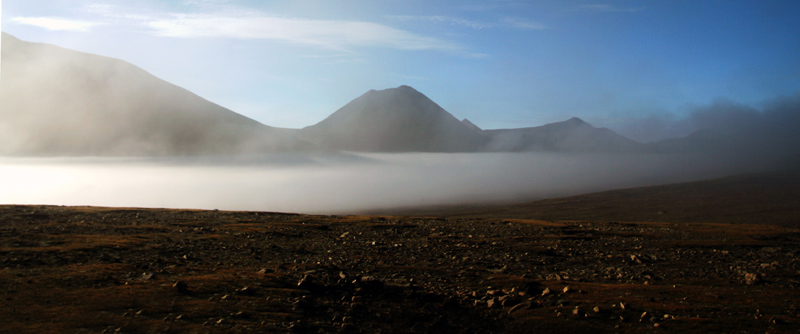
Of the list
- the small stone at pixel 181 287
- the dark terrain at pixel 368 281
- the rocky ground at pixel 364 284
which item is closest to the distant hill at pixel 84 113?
the dark terrain at pixel 368 281

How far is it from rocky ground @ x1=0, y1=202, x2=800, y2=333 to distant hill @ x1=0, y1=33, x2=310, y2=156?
530 ft

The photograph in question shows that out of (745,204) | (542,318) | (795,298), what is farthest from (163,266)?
(745,204)

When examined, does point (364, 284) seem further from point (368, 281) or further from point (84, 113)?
point (84, 113)

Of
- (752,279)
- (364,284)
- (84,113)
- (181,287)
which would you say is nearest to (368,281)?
(364,284)

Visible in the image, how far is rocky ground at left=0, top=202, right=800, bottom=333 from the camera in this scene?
38.7 ft

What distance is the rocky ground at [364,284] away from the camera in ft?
38.7

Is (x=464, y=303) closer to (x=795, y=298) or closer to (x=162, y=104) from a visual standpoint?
(x=795, y=298)

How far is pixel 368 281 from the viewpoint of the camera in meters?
14.9

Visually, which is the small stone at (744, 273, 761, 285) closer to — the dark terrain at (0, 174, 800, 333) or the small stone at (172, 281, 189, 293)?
the dark terrain at (0, 174, 800, 333)

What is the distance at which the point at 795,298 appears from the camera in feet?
50.0

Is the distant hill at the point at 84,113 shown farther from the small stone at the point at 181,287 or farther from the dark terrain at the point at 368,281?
the small stone at the point at 181,287

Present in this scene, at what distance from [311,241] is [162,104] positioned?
18960cm

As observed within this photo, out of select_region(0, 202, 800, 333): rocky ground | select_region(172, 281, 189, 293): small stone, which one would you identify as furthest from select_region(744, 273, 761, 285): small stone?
select_region(172, 281, 189, 293): small stone

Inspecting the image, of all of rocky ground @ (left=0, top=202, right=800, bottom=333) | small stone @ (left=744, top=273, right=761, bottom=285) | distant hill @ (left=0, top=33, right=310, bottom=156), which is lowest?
small stone @ (left=744, top=273, right=761, bottom=285)
